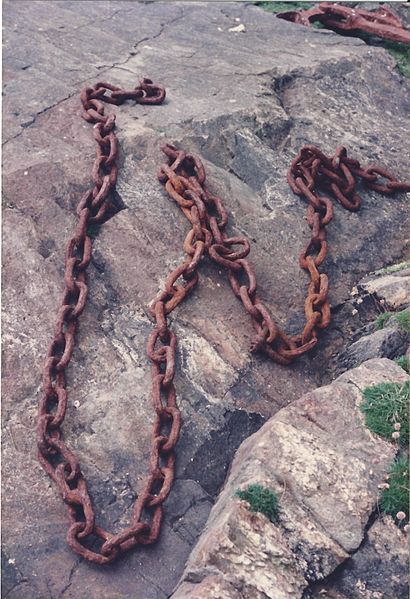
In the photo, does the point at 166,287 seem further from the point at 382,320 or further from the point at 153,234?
the point at 382,320

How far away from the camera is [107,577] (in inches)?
150

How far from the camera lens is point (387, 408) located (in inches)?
149

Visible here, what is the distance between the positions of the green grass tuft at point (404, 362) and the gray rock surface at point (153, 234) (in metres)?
0.74

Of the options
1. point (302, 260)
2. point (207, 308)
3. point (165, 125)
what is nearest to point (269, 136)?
point (165, 125)

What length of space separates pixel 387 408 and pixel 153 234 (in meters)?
1.98

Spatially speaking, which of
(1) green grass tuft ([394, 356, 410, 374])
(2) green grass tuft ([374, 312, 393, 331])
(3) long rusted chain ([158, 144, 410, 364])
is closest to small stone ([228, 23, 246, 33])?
(3) long rusted chain ([158, 144, 410, 364])

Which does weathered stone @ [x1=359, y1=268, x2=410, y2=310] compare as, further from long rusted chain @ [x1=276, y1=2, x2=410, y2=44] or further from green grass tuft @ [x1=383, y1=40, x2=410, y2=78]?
long rusted chain @ [x1=276, y1=2, x2=410, y2=44]

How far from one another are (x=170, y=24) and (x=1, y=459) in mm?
4915

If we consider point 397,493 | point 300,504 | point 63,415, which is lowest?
Answer: point 63,415

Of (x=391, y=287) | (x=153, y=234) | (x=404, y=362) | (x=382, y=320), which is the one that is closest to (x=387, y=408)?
(x=404, y=362)

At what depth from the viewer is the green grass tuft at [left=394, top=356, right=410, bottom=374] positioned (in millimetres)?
4047

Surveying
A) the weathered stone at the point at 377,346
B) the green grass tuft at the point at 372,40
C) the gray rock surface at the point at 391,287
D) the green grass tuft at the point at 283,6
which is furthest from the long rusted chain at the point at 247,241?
the green grass tuft at the point at 283,6

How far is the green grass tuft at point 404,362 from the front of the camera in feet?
13.3

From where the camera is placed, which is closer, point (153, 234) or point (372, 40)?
point (153, 234)
